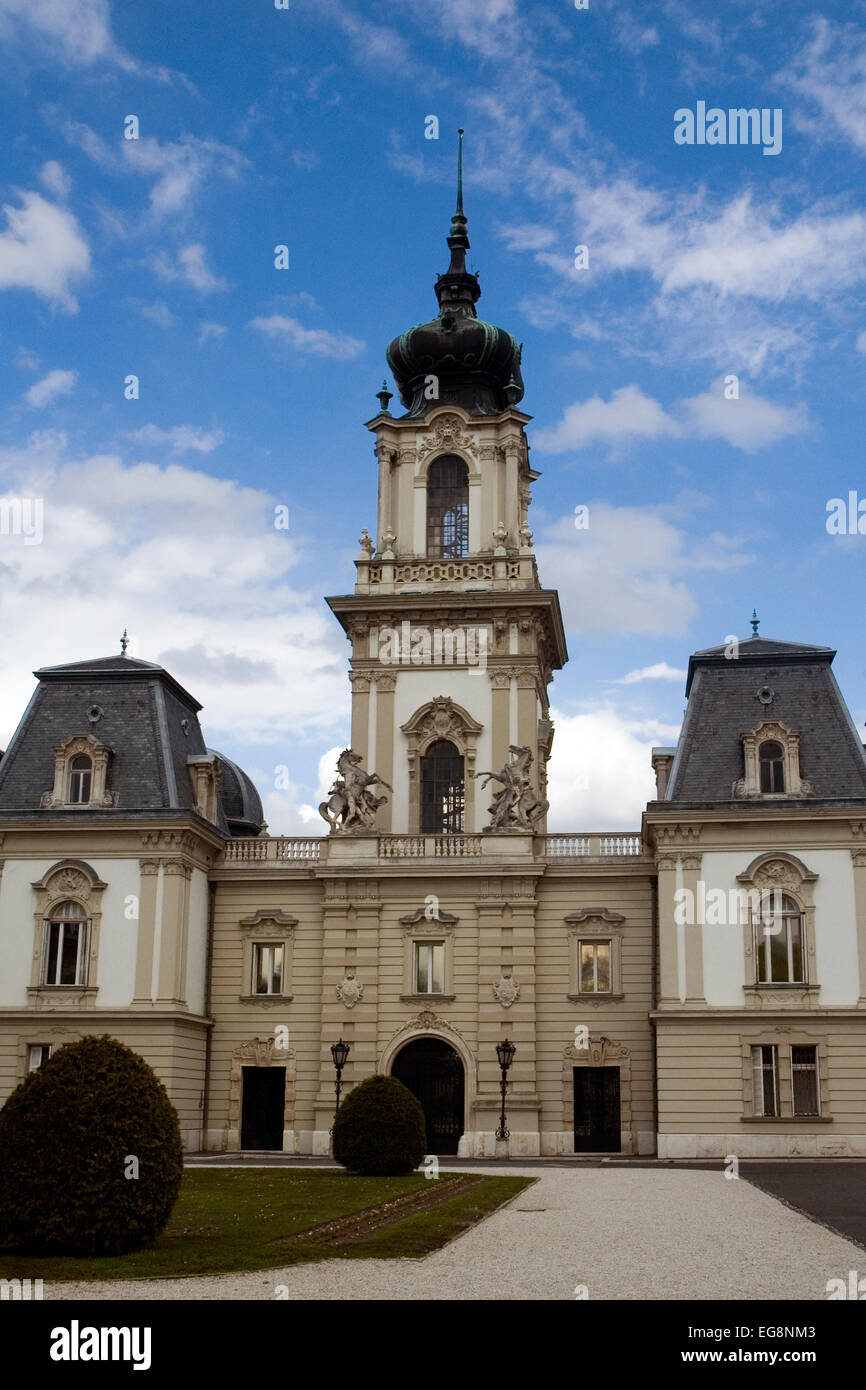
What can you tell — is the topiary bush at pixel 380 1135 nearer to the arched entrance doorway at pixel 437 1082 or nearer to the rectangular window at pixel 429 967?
the arched entrance doorway at pixel 437 1082

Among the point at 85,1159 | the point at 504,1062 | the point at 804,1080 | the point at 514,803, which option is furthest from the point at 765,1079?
the point at 85,1159

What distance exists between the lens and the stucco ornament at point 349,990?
155 feet

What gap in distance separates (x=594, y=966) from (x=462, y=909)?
4.42m

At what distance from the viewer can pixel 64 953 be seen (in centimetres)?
4659

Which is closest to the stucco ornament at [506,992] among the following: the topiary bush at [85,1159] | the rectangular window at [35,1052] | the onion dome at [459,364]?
the rectangular window at [35,1052]

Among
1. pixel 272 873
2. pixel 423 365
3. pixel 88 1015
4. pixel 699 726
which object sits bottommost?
pixel 88 1015

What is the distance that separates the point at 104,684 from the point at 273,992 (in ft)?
37.7

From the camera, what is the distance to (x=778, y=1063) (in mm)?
43469

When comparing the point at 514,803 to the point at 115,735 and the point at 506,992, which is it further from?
the point at 115,735

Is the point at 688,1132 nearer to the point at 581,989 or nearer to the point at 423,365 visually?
the point at 581,989

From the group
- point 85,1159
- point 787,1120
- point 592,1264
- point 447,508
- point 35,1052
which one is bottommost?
point 592,1264

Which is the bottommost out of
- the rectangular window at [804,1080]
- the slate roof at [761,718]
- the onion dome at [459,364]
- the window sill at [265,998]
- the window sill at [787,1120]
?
the window sill at [787,1120]

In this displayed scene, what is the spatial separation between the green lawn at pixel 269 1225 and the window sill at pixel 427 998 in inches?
569
